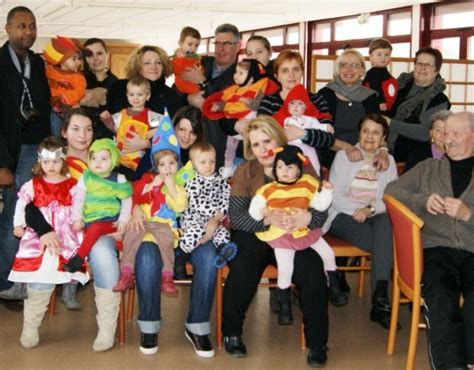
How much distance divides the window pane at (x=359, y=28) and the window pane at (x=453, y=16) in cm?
150

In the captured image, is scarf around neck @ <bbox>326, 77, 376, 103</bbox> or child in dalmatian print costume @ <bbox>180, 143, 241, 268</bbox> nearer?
child in dalmatian print costume @ <bbox>180, 143, 241, 268</bbox>

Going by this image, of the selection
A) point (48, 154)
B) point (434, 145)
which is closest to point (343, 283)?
point (434, 145)

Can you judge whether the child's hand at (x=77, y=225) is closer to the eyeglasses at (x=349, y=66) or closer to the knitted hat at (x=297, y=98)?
the knitted hat at (x=297, y=98)

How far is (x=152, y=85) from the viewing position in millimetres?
4121

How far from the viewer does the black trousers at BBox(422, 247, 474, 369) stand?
275cm

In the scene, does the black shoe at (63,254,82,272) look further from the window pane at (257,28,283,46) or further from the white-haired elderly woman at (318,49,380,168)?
the window pane at (257,28,283,46)

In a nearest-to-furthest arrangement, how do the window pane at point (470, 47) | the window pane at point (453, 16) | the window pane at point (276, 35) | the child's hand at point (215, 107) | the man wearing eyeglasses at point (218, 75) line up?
the child's hand at point (215, 107) < the man wearing eyeglasses at point (218, 75) < the window pane at point (470, 47) < the window pane at point (453, 16) < the window pane at point (276, 35)

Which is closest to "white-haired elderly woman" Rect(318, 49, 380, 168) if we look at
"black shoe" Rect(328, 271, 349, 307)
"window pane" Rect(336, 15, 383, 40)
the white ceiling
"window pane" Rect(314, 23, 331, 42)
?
"black shoe" Rect(328, 271, 349, 307)

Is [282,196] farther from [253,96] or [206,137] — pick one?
[206,137]

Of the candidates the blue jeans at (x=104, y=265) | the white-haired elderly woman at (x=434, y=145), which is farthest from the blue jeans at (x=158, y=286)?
the white-haired elderly woman at (x=434, y=145)

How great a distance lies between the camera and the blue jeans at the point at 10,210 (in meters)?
3.91

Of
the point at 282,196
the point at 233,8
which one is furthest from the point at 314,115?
the point at 233,8

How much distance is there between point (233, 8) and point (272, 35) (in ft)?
12.4

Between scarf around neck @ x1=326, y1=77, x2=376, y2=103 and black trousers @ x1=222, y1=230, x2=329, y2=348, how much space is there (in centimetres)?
135
